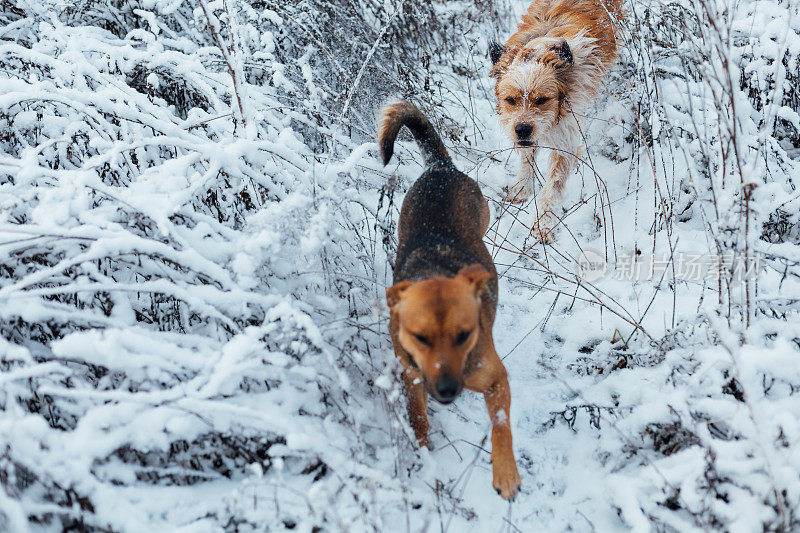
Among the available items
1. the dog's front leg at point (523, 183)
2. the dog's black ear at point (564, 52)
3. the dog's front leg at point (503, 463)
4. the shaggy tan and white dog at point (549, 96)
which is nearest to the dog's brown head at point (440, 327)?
the dog's front leg at point (503, 463)

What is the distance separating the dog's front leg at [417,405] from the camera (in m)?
2.23

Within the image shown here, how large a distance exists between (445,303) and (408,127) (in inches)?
63.5

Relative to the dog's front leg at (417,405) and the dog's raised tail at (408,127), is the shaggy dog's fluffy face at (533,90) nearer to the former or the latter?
the dog's raised tail at (408,127)

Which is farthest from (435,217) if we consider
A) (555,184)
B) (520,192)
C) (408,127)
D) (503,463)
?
(520,192)

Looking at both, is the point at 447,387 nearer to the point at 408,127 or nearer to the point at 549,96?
the point at 408,127

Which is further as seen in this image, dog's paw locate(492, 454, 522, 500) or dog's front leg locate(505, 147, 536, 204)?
dog's front leg locate(505, 147, 536, 204)

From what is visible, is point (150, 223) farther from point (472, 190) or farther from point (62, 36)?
point (62, 36)

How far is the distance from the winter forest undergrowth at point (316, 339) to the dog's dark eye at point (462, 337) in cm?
28

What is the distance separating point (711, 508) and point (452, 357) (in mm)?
978

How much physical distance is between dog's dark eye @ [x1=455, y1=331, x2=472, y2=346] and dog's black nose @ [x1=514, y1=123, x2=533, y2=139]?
2.42 m

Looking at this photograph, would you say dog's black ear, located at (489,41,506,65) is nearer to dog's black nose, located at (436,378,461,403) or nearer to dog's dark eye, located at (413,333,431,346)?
dog's dark eye, located at (413,333,431,346)

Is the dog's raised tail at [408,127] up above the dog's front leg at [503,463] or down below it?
above

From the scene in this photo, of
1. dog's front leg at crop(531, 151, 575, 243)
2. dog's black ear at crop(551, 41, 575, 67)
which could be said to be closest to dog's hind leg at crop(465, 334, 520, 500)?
dog's front leg at crop(531, 151, 575, 243)

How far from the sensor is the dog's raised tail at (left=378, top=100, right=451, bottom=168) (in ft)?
9.17
